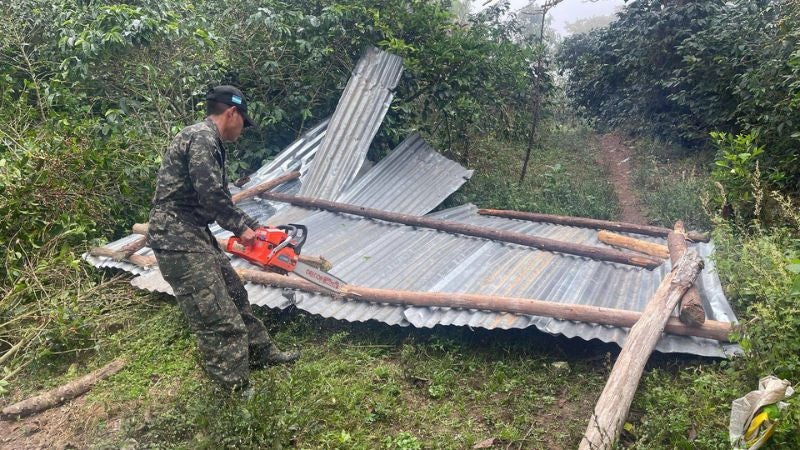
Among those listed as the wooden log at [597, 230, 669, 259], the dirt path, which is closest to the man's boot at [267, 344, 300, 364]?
the wooden log at [597, 230, 669, 259]

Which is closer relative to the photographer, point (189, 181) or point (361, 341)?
point (189, 181)

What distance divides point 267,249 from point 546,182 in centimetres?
640

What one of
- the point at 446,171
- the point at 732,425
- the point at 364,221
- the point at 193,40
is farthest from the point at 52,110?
the point at 732,425

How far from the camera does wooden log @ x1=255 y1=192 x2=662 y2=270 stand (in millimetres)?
4973

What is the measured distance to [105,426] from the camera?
11.5 ft

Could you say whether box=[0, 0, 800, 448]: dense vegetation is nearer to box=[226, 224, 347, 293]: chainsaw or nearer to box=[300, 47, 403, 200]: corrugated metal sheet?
box=[300, 47, 403, 200]: corrugated metal sheet

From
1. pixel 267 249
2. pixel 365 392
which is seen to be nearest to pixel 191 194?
pixel 267 249

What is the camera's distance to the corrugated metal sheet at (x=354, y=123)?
6918 millimetres

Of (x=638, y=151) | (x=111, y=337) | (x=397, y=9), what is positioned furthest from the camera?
(x=638, y=151)

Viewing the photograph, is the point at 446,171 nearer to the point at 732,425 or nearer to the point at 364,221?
the point at 364,221

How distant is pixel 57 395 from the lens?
12.7 feet

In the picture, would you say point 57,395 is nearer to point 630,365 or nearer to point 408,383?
point 408,383

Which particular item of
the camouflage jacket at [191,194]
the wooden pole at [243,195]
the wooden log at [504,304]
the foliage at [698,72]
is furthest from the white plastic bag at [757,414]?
the wooden pole at [243,195]

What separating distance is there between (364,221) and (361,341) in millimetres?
2194
